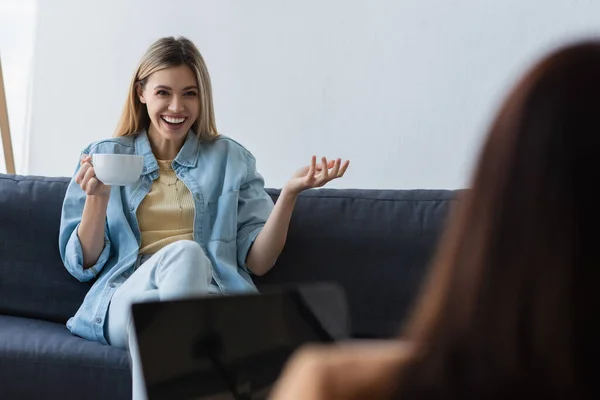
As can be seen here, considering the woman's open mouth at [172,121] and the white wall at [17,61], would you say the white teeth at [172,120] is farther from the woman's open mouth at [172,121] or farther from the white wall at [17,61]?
the white wall at [17,61]

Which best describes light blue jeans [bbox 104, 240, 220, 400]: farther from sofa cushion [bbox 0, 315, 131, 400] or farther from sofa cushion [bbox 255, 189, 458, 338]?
sofa cushion [bbox 255, 189, 458, 338]

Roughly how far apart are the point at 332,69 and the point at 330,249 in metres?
0.79

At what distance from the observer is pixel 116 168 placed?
6.01 ft

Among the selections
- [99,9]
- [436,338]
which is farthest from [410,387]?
[99,9]

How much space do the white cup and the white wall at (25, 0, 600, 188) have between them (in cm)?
92

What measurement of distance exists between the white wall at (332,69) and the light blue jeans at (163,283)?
0.85 meters

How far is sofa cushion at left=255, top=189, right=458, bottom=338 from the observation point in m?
2.03

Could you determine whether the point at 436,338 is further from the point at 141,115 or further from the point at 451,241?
the point at 141,115

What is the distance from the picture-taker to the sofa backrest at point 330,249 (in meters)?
2.03

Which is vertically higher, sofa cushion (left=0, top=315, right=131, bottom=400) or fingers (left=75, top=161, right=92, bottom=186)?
fingers (left=75, top=161, right=92, bottom=186)

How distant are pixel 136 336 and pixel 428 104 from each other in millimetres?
1824

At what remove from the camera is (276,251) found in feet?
6.61

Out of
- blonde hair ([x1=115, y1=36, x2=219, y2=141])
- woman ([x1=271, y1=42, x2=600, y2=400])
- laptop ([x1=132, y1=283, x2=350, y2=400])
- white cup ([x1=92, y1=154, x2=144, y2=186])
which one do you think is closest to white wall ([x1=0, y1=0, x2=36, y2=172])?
blonde hair ([x1=115, y1=36, x2=219, y2=141])

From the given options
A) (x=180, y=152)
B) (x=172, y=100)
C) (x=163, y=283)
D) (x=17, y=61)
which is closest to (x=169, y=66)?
(x=172, y=100)
